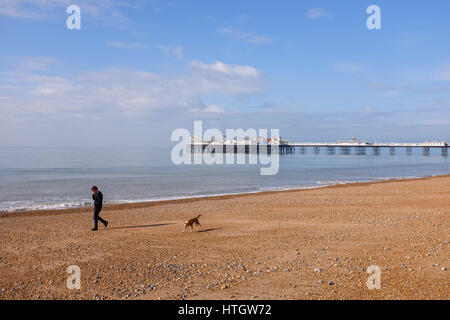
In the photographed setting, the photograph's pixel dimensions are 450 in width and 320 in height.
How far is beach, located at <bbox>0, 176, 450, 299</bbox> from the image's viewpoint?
20.9ft

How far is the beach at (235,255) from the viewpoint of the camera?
20.9 feet

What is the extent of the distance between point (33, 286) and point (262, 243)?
5.39m

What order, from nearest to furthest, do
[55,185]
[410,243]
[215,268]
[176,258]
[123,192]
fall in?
[215,268], [176,258], [410,243], [123,192], [55,185]

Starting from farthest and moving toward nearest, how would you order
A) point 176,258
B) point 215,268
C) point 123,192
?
point 123,192 < point 176,258 < point 215,268

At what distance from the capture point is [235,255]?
346 inches

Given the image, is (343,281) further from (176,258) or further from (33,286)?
(33,286)

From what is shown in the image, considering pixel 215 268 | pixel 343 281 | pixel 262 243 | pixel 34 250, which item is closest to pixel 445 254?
pixel 343 281

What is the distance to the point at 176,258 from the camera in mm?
8562

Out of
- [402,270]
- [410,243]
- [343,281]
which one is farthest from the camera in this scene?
[410,243]
